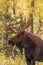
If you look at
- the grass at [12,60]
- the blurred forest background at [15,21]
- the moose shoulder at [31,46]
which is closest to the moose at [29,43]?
the moose shoulder at [31,46]

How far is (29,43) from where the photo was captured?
802 centimetres

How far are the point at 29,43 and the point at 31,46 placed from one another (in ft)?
0.41

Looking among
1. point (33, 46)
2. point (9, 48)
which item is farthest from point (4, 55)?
point (33, 46)

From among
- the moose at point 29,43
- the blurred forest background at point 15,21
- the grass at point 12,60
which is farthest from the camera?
the grass at point 12,60

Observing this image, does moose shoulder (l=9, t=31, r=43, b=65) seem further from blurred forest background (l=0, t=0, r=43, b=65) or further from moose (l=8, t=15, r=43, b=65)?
blurred forest background (l=0, t=0, r=43, b=65)

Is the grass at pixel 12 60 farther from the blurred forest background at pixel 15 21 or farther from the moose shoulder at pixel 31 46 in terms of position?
the moose shoulder at pixel 31 46

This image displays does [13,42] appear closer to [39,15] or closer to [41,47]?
[41,47]

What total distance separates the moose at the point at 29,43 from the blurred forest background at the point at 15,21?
1489 millimetres

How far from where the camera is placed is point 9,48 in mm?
11500

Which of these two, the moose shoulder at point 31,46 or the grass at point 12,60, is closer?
the moose shoulder at point 31,46

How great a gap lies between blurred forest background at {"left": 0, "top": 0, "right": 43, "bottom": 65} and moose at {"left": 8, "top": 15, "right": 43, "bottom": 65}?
1489 millimetres

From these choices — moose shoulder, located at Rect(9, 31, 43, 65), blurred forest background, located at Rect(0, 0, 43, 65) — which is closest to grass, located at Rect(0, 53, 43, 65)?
blurred forest background, located at Rect(0, 0, 43, 65)

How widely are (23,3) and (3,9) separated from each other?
2805mm

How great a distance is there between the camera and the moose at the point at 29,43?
7723 millimetres
